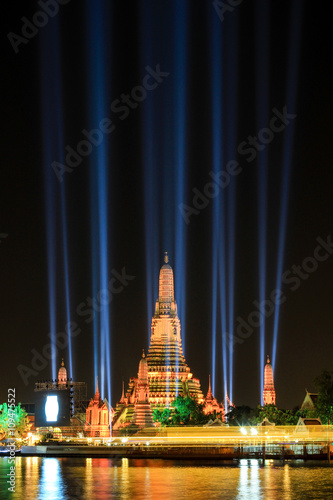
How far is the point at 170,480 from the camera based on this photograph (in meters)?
62.8

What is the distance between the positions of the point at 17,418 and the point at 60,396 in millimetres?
10931

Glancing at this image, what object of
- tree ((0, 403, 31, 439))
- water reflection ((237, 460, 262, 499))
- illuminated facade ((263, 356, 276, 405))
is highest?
illuminated facade ((263, 356, 276, 405))

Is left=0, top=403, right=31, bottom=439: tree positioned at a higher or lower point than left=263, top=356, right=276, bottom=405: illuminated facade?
lower

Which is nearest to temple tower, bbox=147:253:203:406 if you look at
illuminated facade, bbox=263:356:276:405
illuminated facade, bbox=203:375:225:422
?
illuminated facade, bbox=203:375:225:422

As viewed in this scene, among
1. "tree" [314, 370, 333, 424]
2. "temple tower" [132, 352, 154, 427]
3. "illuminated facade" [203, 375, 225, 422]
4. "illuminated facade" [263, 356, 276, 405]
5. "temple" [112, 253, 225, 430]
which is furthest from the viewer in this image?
"illuminated facade" [263, 356, 276, 405]

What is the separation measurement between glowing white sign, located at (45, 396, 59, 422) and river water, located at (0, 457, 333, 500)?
22.8 m

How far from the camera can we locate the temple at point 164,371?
127750 mm

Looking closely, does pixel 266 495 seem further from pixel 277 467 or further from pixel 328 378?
pixel 328 378

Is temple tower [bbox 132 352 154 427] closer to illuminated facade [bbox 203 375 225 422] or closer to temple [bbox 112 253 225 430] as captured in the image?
temple [bbox 112 253 225 430]

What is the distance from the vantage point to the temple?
419 ft

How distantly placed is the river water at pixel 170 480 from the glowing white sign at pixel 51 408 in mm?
22803

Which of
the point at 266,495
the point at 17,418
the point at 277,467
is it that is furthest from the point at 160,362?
the point at 266,495

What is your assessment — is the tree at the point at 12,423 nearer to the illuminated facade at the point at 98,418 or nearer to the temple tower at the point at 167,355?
the illuminated facade at the point at 98,418

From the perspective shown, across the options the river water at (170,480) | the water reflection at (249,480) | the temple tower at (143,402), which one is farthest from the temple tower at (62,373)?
the water reflection at (249,480)
